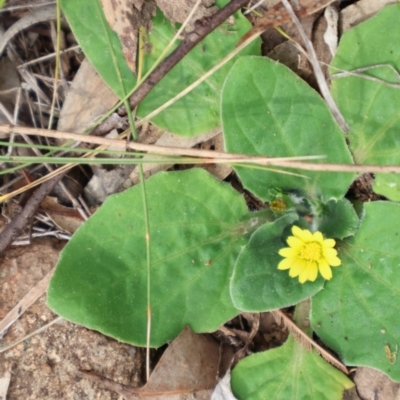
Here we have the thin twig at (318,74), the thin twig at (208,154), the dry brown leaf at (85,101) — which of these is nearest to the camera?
the thin twig at (208,154)

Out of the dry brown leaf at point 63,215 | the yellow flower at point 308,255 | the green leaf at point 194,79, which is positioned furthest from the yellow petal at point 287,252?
the dry brown leaf at point 63,215

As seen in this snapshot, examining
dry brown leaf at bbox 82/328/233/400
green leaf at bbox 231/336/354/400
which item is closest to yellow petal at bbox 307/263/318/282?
green leaf at bbox 231/336/354/400

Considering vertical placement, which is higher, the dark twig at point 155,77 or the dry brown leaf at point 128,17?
the dry brown leaf at point 128,17

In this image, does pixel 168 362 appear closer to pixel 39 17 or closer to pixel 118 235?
pixel 118 235

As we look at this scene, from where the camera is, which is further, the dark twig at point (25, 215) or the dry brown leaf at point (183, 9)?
the dark twig at point (25, 215)

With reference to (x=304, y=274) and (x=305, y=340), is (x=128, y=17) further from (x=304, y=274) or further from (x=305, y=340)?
(x=305, y=340)

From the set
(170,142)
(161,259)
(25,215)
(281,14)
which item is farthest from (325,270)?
(25,215)

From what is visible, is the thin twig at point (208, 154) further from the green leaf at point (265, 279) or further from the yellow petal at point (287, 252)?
the yellow petal at point (287, 252)
